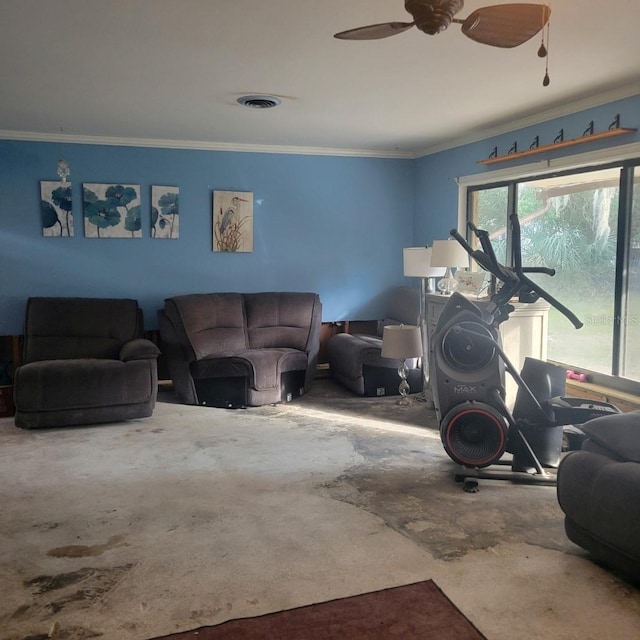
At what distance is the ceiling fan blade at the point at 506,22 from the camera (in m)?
2.07

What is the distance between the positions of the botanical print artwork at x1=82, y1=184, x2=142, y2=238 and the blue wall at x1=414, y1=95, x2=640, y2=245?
290 cm

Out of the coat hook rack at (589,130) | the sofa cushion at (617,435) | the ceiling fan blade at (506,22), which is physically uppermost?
the coat hook rack at (589,130)

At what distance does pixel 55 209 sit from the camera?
5449 mm

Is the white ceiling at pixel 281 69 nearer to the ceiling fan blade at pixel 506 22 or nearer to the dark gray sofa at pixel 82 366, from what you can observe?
the ceiling fan blade at pixel 506 22

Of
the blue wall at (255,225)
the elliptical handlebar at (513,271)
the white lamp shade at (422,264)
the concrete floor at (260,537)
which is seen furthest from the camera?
the blue wall at (255,225)

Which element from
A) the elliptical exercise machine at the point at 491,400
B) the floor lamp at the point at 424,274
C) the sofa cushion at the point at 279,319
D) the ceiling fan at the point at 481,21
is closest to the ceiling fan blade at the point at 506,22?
the ceiling fan at the point at 481,21

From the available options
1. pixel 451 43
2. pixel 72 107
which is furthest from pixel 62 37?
pixel 451 43

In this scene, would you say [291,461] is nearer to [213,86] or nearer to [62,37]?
[213,86]

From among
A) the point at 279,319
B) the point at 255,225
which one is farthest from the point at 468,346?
the point at 255,225

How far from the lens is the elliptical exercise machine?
11.2 ft

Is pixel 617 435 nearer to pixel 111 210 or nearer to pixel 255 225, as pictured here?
pixel 255 225

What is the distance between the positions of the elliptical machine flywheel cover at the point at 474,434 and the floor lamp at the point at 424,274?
172 centimetres

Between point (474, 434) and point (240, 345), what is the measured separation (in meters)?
2.72

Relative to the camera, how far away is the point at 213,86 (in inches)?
149
